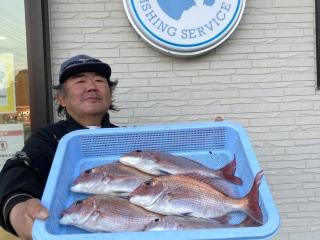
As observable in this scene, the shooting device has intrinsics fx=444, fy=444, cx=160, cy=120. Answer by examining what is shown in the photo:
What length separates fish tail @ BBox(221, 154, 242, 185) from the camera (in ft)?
5.27

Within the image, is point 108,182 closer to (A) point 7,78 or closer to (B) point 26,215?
(B) point 26,215

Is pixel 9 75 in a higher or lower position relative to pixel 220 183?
higher

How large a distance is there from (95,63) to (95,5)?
1.29 meters

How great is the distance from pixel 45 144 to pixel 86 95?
0.40 meters

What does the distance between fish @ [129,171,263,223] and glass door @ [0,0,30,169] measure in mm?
2257

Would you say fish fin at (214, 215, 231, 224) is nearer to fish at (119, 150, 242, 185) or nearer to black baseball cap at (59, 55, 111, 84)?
fish at (119, 150, 242, 185)

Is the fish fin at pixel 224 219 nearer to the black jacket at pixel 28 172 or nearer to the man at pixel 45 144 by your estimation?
the man at pixel 45 144

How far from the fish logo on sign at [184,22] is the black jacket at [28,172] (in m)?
1.41

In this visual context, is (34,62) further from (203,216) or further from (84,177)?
(203,216)

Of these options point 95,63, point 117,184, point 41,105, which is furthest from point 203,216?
point 41,105

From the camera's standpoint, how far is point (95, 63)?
234 centimetres

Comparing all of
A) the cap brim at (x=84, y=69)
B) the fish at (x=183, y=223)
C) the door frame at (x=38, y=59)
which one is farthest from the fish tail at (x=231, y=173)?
the door frame at (x=38, y=59)

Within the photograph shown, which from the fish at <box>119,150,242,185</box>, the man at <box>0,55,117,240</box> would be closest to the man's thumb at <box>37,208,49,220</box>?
the man at <box>0,55,117,240</box>

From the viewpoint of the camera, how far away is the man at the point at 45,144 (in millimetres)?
1560
